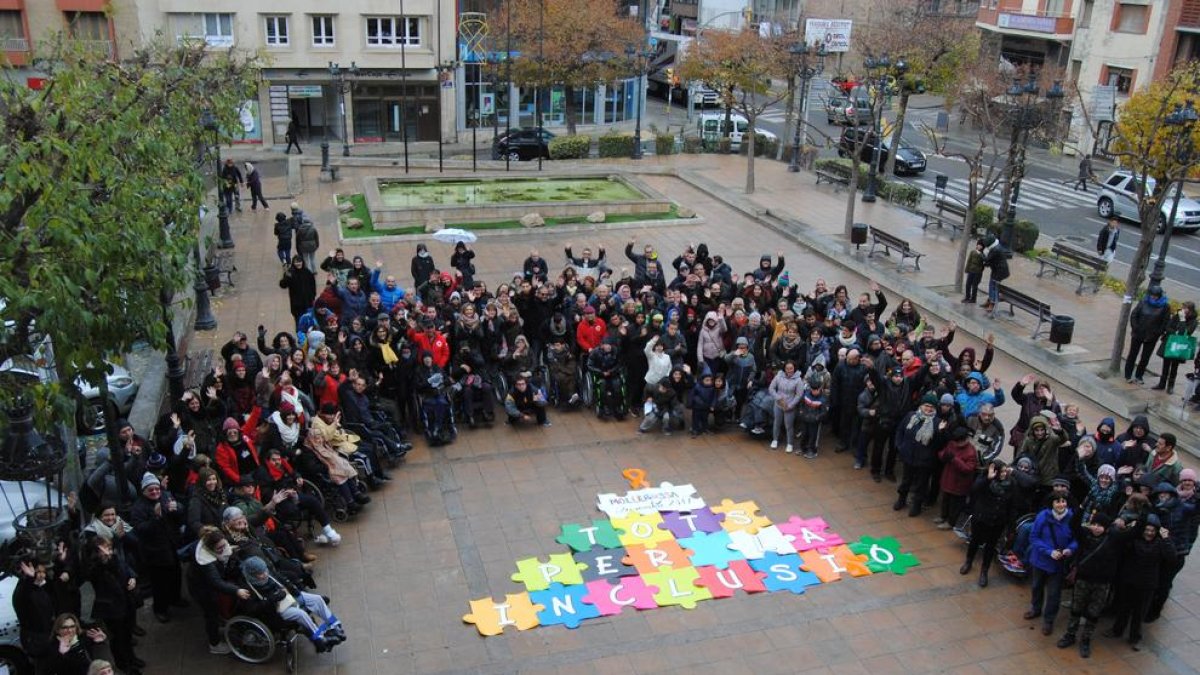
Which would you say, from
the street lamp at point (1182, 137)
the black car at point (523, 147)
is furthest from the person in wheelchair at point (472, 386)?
the black car at point (523, 147)

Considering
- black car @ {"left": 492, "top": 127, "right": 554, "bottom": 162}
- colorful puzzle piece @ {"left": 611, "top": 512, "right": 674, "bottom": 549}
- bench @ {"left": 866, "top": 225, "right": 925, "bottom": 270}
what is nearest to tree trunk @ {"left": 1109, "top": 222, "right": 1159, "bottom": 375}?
bench @ {"left": 866, "top": 225, "right": 925, "bottom": 270}

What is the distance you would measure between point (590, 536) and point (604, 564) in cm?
59

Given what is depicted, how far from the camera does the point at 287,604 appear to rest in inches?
378

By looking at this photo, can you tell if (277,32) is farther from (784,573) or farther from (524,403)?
(784,573)

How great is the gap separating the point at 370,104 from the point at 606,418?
111 feet

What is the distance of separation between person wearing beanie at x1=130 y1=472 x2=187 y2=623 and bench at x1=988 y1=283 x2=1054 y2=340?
52.2 ft

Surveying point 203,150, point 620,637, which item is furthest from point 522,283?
point 203,150

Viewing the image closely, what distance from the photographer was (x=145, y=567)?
33.3 ft

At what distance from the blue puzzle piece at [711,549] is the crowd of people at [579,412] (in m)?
2.60

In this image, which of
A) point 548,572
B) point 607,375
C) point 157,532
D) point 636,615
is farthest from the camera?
point 607,375

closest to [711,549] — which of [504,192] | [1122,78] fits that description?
[504,192]

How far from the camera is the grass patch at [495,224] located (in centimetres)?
2583

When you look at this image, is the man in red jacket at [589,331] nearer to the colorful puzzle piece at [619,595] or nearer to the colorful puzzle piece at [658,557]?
the colorful puzzle piece at [658,557]

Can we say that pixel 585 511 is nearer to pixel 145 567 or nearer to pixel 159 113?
pixel 145 567
